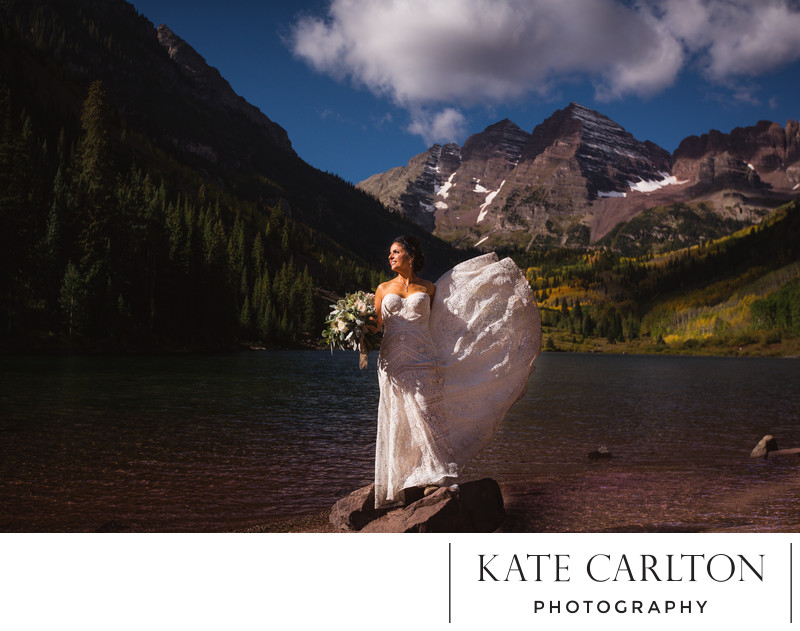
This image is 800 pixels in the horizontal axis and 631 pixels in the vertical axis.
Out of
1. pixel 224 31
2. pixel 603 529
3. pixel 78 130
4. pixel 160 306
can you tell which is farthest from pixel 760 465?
pixel 78 130

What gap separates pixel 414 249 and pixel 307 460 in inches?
322

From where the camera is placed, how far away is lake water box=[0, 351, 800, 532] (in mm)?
9062

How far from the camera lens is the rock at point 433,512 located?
670 centimetres

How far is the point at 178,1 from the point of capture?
1138cm

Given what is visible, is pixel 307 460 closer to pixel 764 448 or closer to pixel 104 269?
pixel 764 448

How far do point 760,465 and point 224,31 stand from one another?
15847 mm

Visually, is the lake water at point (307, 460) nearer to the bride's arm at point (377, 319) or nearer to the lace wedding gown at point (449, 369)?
the lace wedding gown at point (449, 369)

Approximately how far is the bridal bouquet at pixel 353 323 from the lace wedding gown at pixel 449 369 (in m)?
0.20

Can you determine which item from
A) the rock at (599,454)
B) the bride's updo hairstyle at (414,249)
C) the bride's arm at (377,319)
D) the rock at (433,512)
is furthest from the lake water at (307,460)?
the bride's updo hairstyle at (414,249)

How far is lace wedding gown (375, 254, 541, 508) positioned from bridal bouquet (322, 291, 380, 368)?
0.66 feet

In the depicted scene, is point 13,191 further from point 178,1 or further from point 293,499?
point 293,499

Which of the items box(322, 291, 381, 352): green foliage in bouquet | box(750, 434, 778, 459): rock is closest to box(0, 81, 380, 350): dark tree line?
box(322, 291, 381, 352): green foliage in bouquet

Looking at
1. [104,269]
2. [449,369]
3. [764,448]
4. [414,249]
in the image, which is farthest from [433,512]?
[104,269]

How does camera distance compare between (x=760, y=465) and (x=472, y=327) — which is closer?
(x=472, y=327)
